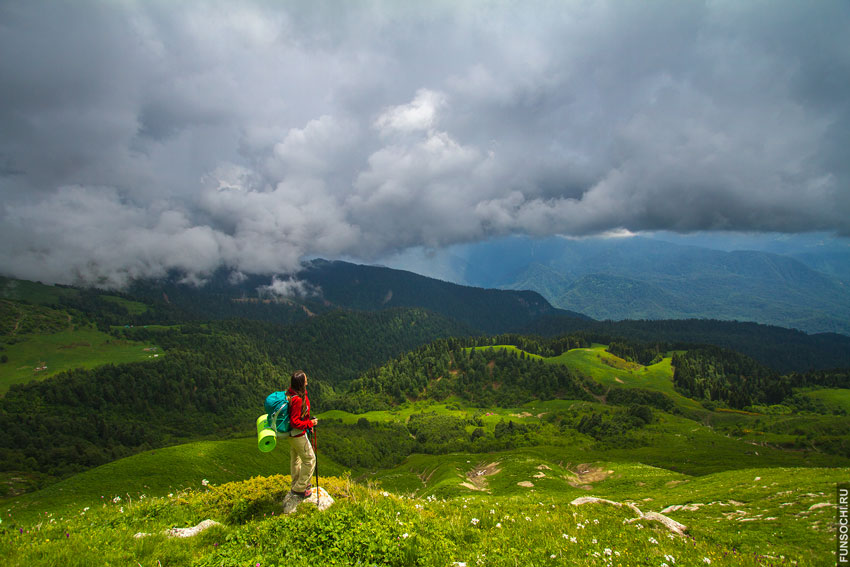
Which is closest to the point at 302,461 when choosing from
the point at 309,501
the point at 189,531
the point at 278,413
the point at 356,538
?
the point at 309,501

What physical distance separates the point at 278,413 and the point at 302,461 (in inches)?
84.7

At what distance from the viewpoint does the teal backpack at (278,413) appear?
1073cm

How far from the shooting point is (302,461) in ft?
38.2

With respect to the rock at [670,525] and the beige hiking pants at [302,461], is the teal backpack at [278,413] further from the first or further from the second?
the rock at [670,525]

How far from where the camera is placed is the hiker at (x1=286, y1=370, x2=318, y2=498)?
1107cm

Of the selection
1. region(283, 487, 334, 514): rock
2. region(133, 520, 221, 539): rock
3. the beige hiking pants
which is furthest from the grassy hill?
the beige hiking pants

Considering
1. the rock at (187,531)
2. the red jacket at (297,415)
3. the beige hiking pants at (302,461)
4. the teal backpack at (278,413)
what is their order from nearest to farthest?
the rock at (187,531), the teal backpack at (278,413), the red jacket at (297,415), the beige hiking pants at (302,461)

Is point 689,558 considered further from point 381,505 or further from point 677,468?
point 677,468

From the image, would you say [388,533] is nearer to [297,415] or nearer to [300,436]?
[300,436]

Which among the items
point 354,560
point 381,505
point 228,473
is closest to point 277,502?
point 381,505

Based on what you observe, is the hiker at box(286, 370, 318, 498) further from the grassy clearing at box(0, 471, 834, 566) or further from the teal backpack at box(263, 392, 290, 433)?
the grassy clearing at box(0, 471, 834, 566)

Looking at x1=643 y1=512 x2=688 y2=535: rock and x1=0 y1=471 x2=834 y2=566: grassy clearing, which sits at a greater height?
x1=0 y1=471 x2=834 y2=566: grassy clearing

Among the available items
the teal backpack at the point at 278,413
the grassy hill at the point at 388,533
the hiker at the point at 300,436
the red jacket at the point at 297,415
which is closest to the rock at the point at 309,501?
the hiker at the point at 300,436

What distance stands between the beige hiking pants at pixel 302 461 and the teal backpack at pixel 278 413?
24.4 inches
